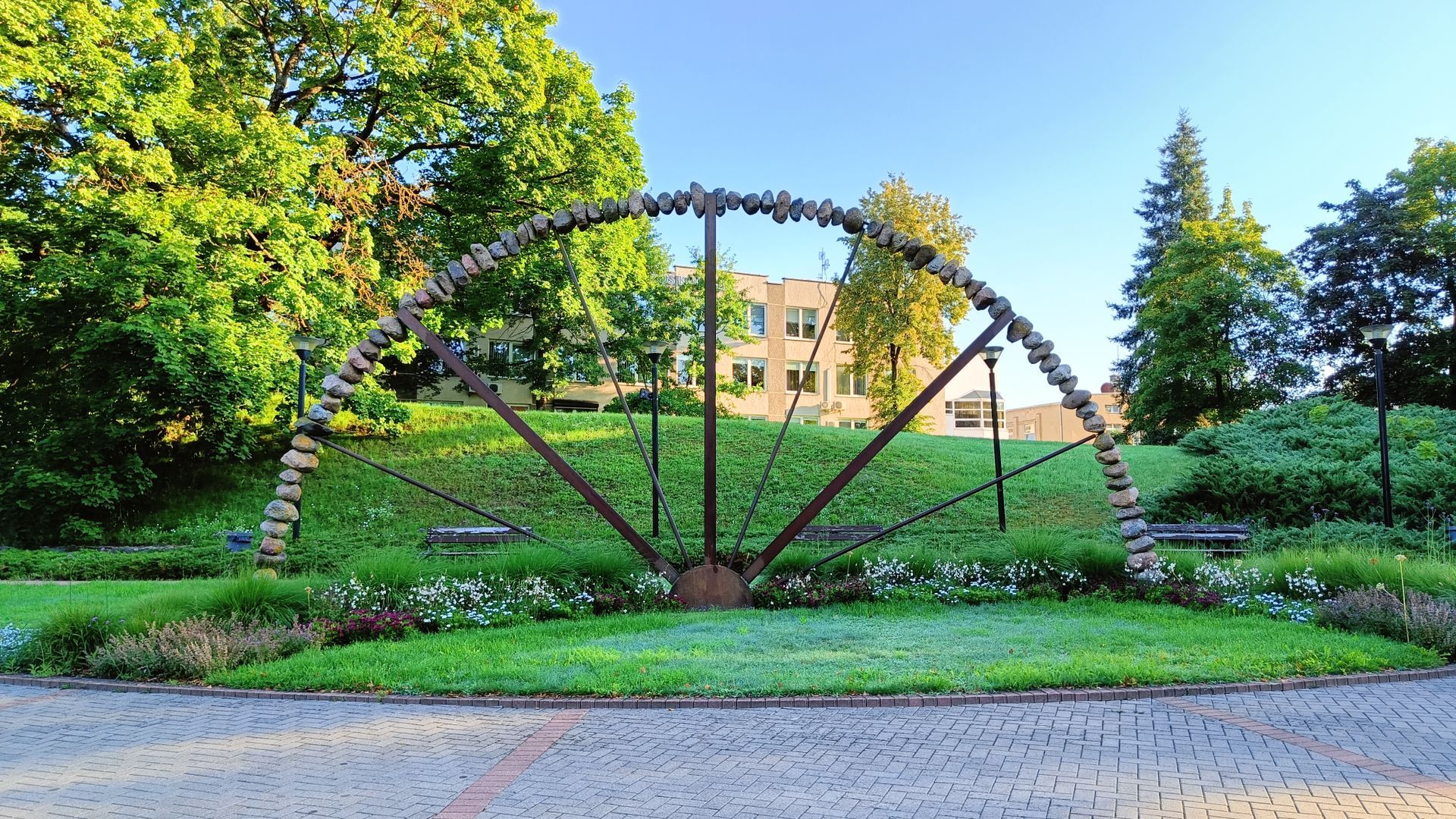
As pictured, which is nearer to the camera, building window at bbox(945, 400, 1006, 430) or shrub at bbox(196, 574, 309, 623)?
shrub at bbox(196, 574, 309, 623)

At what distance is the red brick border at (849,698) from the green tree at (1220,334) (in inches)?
1145

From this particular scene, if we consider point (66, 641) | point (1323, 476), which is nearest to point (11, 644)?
point (66, 641)

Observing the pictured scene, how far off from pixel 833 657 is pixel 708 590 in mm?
3205

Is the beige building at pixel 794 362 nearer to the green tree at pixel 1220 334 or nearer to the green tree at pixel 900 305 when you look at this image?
the green tree at pixel 900 305

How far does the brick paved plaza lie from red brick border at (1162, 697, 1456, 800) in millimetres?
17

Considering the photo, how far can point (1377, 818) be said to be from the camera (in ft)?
12.8

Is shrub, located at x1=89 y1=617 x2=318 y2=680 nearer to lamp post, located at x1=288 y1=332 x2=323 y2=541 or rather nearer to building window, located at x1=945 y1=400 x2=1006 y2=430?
lamp post, located at x1=288 y1=332 x2=323 y2=541

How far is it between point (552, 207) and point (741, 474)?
8689 mm

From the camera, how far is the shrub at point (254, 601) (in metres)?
8.37

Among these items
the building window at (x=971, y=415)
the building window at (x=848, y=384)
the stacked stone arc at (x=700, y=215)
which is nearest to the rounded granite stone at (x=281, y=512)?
the stacked stone arc at (x=700, y=215)

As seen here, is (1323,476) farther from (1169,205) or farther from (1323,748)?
(1169,205)

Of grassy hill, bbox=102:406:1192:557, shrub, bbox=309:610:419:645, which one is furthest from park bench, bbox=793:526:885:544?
shrub, bbox=309:610:419:645

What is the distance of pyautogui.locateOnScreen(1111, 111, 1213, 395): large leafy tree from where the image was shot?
155ft

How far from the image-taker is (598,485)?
22.0 metres
